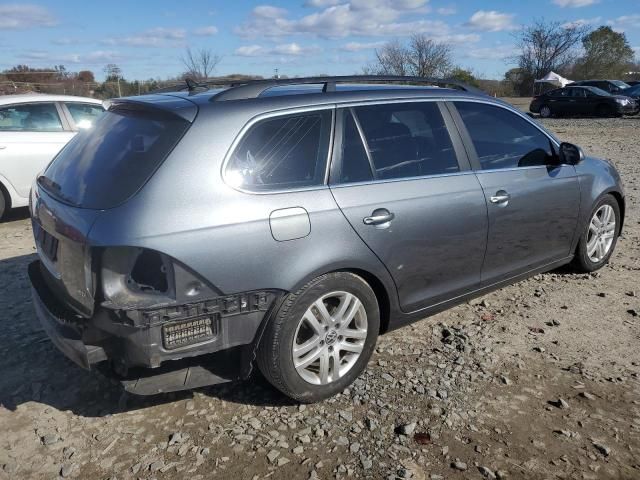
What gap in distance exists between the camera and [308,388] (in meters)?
3.16

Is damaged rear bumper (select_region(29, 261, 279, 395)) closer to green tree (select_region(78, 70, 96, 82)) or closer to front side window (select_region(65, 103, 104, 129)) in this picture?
front side window (select_region(65, 103, 104, 129))

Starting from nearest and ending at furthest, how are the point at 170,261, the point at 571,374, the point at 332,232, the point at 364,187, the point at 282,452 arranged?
the point at 170,261, the point at 282,452, the point at 332,232, the point at 364,187, the point at 571,374

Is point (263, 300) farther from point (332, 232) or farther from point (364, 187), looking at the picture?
Answer: point (364, 187)

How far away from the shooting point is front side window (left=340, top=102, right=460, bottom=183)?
10.9 ft

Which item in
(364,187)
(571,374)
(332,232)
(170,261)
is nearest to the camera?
(170,261)

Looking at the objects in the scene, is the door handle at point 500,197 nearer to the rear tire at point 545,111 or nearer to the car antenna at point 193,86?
the car antenna at point 193,86

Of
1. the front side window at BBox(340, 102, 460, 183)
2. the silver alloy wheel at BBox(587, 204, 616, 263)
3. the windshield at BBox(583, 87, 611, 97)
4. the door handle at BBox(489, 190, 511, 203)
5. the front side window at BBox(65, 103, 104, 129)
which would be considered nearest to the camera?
the front side window at BBox(340, 102, 460, 183)

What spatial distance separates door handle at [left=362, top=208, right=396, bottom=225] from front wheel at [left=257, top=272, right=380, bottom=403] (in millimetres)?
327

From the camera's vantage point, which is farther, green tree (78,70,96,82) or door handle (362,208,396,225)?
green tree (78,70,96,82)

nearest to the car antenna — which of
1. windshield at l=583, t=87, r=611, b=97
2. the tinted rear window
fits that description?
the tinted rear window

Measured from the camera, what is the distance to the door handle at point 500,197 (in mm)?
3895

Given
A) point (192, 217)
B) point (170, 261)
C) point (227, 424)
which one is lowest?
point (227, 424)

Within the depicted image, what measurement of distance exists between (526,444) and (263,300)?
154 cm

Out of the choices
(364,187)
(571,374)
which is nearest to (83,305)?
(364,187)
